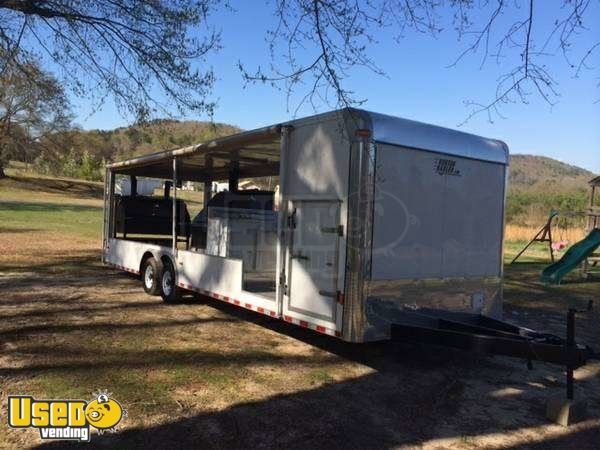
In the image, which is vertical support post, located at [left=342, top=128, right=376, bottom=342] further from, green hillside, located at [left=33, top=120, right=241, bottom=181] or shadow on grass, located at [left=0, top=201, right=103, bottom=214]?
shadow on grass, located at [left=0, top=201, right=103, bottom=214]

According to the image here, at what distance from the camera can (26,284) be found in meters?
10.7

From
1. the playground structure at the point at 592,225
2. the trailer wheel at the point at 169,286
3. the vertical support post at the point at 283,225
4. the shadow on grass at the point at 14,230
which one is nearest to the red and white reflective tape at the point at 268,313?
the vertical support post at the point at 283,225

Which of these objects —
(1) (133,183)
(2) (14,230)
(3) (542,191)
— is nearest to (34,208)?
(2) (14,230)

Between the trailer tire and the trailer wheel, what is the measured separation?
0.26 ft

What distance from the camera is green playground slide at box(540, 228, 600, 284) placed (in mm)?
14625

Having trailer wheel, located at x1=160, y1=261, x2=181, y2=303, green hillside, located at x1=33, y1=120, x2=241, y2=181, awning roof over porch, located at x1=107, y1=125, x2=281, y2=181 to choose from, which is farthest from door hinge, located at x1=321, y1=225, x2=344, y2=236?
trailer wheel, located at x1=160, y1=261, x2=181, y2=303

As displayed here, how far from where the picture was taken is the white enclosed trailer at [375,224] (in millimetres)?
5633

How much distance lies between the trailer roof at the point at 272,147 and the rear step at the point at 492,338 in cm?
184

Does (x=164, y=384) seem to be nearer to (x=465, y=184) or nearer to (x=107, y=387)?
(x=107, y=387)

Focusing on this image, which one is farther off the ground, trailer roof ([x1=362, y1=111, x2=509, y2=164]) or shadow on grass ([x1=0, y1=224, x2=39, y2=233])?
trailer roof ([x1=362, y1=111, x2=509, y2=164])

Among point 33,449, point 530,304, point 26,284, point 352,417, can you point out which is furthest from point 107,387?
point 530,304

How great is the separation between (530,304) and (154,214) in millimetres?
7965

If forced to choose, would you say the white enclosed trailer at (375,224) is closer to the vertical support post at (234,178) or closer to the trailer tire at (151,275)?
the trailer tire at (151,275)

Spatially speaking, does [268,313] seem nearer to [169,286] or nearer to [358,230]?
[358,230]
